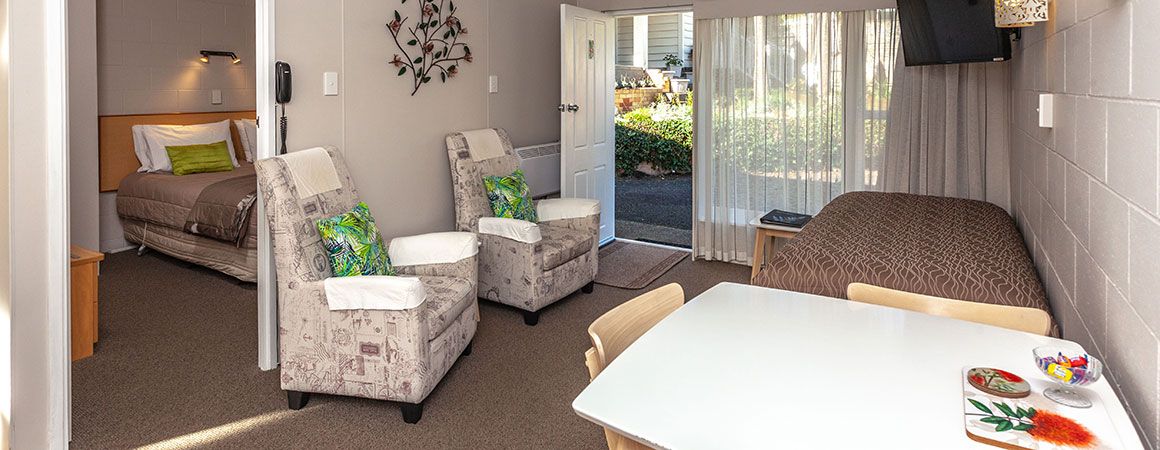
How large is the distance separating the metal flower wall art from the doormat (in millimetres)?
A: 1716

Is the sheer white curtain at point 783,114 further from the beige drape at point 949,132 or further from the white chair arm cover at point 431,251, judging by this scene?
the white chair arm cover at point 431,251

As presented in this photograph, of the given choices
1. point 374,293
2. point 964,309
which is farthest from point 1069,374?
point 374,293

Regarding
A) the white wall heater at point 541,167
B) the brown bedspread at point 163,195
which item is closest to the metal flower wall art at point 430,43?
the white wall heater at point 541,167

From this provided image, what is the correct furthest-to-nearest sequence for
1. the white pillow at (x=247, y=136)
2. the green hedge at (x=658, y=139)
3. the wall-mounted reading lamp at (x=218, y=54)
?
the green hedge at (x=658, y=139) < the white pillow at (x=247, y=136) < the wall-mounted reading lamp at (x=218, y=54)

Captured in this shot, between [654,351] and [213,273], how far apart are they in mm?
4668

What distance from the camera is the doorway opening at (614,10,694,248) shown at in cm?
1002

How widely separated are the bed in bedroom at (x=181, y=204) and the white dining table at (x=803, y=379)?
4.00 metres

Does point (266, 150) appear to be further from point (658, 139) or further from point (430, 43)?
point (658, 139)

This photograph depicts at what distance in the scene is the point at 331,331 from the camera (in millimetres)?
2930

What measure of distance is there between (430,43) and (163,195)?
8.96ft

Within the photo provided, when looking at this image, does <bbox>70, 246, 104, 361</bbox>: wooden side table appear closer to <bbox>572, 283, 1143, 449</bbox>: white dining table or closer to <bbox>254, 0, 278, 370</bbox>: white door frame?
<bbox>254, 0, 278, 370</bbox>: white door frame

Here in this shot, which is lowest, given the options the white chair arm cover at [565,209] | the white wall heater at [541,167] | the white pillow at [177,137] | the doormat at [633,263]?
the doormat at [633,263]

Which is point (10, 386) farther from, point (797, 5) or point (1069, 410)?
point (797, 5)

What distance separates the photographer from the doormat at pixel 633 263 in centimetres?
516
